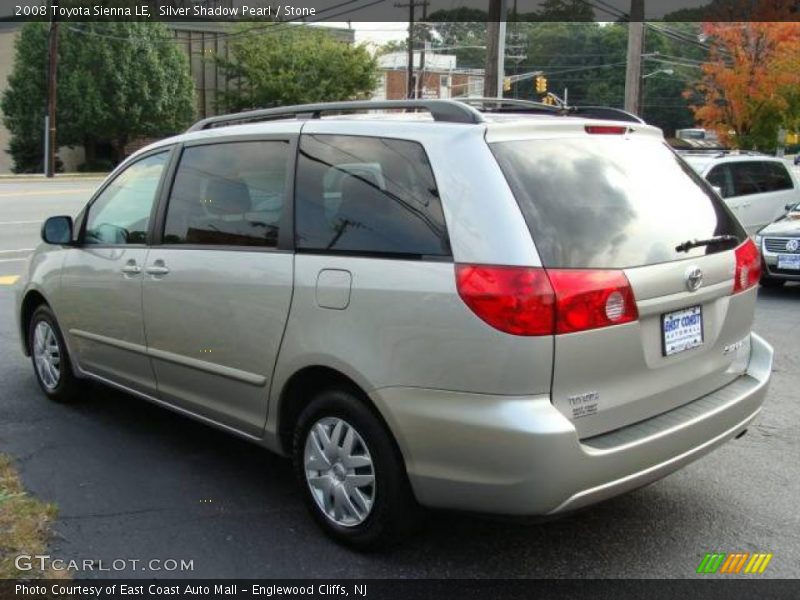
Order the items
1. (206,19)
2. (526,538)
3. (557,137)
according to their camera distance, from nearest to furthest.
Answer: (557,137) < (526,538) < (206,19)

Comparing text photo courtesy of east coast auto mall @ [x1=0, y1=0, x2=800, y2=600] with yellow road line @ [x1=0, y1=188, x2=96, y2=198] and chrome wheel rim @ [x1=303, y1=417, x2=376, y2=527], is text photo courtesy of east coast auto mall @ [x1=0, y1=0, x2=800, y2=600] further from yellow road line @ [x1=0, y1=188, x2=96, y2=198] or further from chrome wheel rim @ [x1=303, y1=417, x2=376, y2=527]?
yellow road line @ [x1=0, y1=188, x2=96, y2=198]

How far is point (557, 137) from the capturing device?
3.43 meters

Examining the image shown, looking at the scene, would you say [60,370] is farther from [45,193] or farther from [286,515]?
[45,193]

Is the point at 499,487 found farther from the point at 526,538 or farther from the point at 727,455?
the point at 727,455

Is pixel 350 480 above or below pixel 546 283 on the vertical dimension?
below

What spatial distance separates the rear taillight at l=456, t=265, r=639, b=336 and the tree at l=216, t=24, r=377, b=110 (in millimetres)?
46179

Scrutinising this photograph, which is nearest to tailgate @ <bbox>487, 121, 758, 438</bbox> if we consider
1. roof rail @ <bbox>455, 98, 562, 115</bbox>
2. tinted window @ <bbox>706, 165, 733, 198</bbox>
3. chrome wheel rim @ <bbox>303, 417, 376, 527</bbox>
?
roof rail @ <bbox>455, 98, 562, 115</bbox>

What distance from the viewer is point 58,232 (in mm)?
5191

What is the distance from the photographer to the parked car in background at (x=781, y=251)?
9.98 m

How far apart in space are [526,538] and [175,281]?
210 centimetres

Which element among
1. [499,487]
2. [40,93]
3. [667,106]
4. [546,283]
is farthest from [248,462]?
[667,106]

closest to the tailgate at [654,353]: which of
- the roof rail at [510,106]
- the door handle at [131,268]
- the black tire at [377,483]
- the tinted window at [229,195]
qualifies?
the black tire at [377,483]

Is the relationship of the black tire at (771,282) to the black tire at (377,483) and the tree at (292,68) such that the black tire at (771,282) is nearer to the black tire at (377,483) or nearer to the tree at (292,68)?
the black tire at (377,483)

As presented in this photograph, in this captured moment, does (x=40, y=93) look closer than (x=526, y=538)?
No
